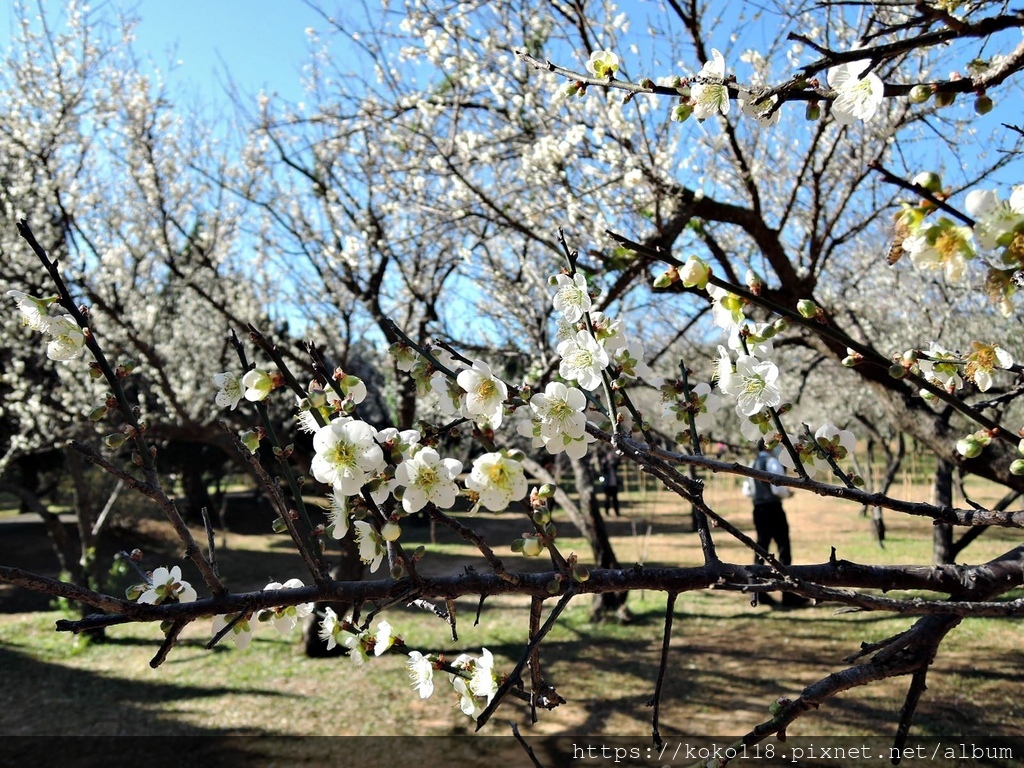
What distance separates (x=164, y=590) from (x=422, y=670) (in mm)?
572

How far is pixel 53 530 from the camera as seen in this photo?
765 centimetres

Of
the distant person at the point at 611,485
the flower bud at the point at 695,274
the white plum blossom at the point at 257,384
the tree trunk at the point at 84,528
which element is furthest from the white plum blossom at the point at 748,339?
the distant person at the point at 611,485

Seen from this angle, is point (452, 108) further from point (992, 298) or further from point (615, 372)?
point (992, 298)

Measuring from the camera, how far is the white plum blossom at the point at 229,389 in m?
1.23

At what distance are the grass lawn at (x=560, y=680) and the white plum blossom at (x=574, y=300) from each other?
3.12 m

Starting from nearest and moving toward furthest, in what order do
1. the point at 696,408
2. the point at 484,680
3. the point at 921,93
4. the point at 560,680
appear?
the point at 921,93 < the point at 696,408 < the point at 484,680 < the point at 560,680

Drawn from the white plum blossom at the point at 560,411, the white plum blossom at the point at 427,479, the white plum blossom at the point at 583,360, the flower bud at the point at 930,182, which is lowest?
the white plum blossom at the point at 427,479

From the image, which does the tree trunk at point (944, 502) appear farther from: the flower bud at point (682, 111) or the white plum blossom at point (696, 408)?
the flower bud at point (682, 111)

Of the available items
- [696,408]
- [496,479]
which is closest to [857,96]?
[696,408]

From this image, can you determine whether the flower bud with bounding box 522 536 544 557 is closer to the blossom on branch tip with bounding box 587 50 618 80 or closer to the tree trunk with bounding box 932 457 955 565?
the blossom on branch tip with bounding box 587 50 618 80

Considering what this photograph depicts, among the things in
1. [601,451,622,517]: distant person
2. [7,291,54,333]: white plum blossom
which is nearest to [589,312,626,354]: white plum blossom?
[7,291,54,333]: white plum blossom

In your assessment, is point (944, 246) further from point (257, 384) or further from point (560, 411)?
point (257, 384)

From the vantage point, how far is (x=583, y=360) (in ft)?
3.74

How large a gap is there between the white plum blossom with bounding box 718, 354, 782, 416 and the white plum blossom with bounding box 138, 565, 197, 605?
93 centimetres
